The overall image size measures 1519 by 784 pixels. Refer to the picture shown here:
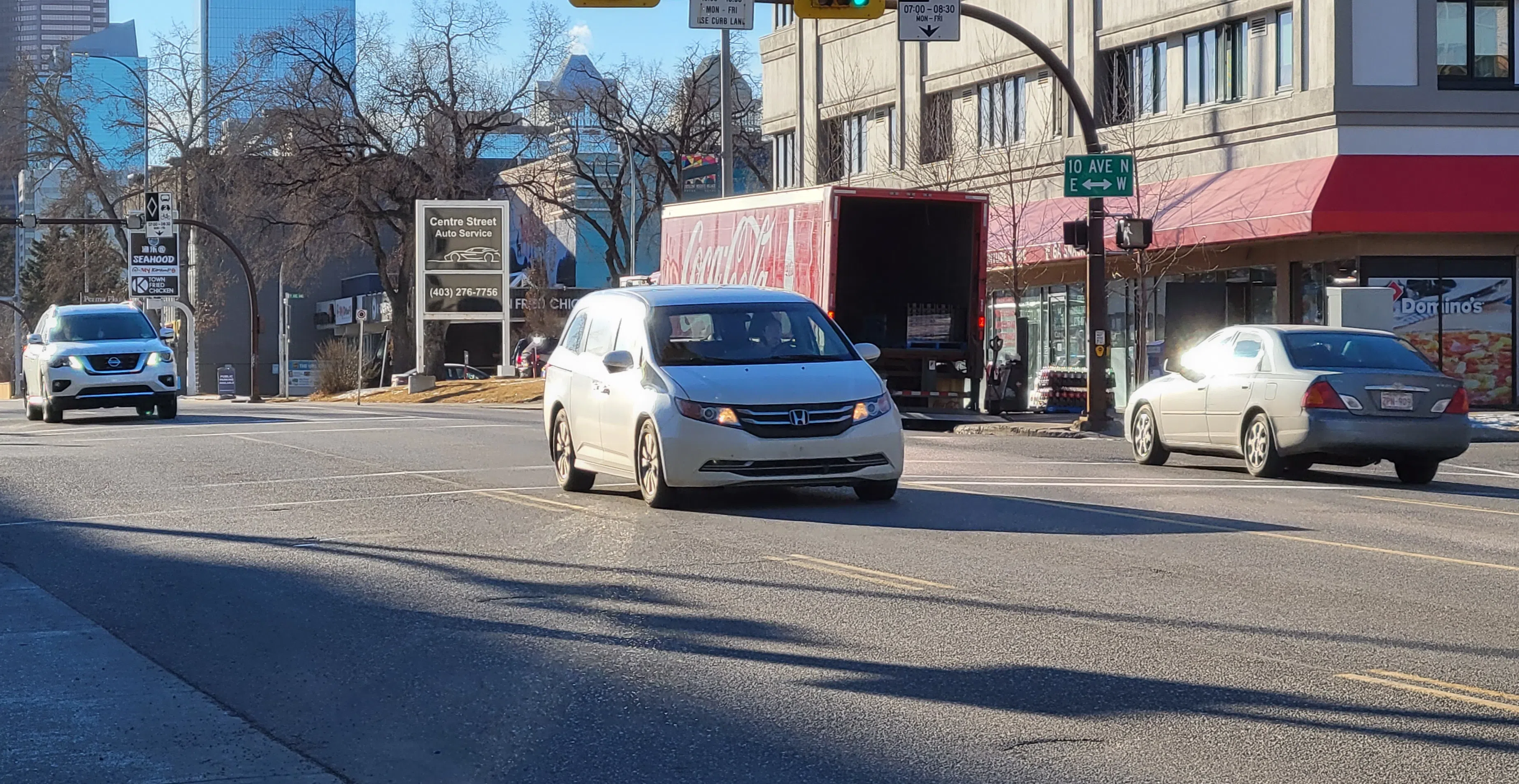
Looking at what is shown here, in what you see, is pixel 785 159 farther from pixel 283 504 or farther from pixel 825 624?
pixel 825 624

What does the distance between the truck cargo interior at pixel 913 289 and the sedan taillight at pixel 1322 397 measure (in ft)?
33.9

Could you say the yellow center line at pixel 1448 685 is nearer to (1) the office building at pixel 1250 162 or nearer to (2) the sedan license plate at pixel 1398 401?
(2) the sedan license plate at pixel 1398 401

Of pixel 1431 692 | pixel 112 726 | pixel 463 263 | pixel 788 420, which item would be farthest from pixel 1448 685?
pixel 463 263

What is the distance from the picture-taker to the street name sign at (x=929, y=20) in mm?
23078

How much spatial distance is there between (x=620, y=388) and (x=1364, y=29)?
20.3m

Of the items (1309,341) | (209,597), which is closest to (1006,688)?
(209,597)

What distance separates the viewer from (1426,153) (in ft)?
97.0

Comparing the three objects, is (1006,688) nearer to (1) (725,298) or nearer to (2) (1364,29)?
(1) (725,298)

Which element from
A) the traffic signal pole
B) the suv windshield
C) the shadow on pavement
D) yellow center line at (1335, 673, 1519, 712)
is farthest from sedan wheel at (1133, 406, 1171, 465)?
the suv windshield

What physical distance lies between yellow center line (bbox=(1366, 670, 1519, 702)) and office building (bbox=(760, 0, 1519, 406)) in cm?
2116

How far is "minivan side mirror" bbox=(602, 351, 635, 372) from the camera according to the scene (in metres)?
13.7

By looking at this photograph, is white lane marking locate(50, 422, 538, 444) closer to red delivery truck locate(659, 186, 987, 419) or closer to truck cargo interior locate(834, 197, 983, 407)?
red delivery truck locate(659, 186, 987, 419)

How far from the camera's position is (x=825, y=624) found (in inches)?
326

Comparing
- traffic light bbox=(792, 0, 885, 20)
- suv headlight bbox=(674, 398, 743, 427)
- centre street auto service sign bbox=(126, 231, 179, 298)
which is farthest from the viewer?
centre street auto service sign bbox=(126, 231, 179, 298)
